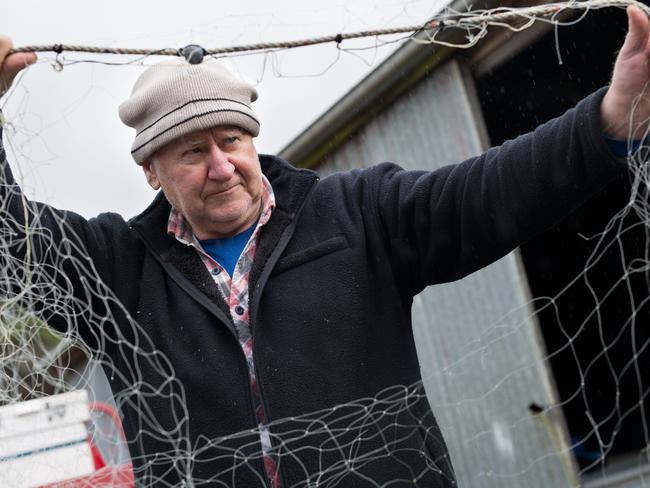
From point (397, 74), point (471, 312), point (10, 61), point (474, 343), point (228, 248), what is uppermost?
point (397, 74)

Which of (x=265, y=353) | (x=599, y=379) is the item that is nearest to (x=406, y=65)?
(x=265, y=353)

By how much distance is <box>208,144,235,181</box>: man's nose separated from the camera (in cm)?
192

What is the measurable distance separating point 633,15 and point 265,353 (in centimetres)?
97

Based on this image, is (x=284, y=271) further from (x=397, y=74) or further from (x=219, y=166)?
(x=397, y=74)

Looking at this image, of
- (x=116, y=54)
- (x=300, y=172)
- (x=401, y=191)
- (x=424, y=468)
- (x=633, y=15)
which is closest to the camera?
(x=633, y=15)

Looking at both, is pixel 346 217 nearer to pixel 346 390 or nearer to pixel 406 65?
pixel 346 390

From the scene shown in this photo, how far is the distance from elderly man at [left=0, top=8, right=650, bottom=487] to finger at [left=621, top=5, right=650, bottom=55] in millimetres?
81

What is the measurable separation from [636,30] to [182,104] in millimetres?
1017

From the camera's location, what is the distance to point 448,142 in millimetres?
4148

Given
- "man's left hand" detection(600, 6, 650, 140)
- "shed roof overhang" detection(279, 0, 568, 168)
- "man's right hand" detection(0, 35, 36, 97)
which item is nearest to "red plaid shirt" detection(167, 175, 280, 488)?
"man's right hand" detection(0, 35, 36, 97)

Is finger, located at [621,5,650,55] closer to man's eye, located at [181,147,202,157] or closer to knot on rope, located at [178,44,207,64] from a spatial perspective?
knot on rope, located at [178,44,207,64]

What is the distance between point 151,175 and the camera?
7.25 ft

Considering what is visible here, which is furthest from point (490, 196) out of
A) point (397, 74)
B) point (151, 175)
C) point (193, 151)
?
point (397, 74)

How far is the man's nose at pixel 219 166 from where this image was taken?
1.92m
